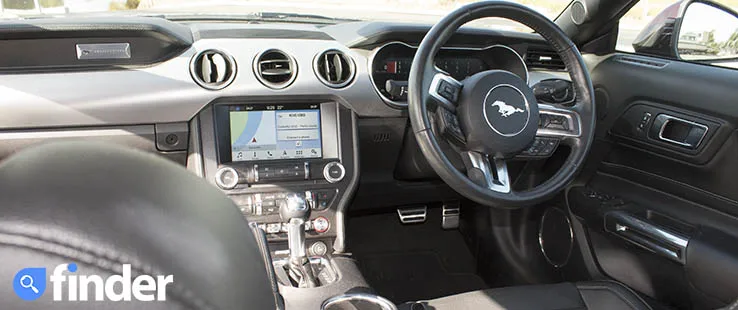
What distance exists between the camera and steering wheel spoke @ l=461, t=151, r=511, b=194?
1.97 metres

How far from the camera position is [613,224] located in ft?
7.78

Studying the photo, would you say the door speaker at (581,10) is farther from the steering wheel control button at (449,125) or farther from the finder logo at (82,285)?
the finder logo at (82,285)

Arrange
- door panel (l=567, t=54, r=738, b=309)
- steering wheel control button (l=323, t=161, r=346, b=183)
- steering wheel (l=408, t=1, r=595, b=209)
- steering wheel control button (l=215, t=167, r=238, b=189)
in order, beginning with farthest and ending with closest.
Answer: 1. steering wheel control button (l=323, t=161, r=346, b=183)
2. steering wheel control button (l=215, t=167, r=238, b=189)
3. door panel (l=567, t=54, r=738, b=309)
4. steering wheel (l=408, t=1, r=595, b=209)

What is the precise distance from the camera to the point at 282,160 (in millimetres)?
2330

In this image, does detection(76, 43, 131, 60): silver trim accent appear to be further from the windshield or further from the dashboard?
the windshield

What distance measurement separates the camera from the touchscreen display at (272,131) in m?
2.27

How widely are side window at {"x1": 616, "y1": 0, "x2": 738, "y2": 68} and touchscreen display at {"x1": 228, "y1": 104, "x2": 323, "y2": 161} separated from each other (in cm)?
136

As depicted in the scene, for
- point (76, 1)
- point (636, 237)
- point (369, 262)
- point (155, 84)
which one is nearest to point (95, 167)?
point (155, 84)

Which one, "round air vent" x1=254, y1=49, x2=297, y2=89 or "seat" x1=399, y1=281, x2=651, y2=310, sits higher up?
"round air vent" x1=254, y1=49, x2=297, y2=89

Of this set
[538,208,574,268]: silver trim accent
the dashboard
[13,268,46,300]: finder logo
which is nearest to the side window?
the dashboard

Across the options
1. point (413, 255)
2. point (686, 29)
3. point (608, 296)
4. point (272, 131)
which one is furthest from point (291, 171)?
point (686, 29)

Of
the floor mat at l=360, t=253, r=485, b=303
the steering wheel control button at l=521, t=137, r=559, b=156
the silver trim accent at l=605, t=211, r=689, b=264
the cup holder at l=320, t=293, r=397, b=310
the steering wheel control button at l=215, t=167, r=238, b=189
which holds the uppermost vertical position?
the steering wheel control button at l=521, t=137, r=559, b=156

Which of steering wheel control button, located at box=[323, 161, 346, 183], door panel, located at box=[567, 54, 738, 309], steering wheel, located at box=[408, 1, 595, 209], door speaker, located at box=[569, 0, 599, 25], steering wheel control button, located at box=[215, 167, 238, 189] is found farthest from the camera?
door speaker, located at box=[569, 0, 599, 25]

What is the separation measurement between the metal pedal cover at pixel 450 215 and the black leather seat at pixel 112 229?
2466 millimetres
